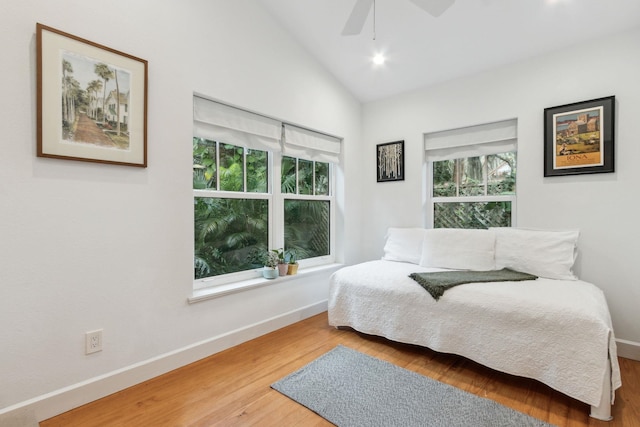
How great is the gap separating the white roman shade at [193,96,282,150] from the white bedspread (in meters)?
1.46

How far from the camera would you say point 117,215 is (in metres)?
1.91

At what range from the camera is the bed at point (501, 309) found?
1.73m

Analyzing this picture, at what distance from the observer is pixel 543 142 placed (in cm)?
271

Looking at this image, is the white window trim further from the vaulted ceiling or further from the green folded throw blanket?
the vaulted ceiling

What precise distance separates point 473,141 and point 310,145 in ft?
5.35

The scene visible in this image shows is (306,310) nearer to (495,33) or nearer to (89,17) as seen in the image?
(89,17)

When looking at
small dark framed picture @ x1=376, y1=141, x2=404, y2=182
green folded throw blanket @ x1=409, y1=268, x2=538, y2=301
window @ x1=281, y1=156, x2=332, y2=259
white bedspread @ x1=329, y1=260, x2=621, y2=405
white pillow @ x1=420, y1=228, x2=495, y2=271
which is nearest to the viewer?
white bedspread @ x1=329, y1=260, x2=621, y2=405

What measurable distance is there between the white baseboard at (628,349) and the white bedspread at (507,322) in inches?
21.1

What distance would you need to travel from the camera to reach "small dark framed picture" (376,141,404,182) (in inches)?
140

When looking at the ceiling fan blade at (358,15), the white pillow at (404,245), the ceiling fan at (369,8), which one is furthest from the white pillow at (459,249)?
the ceiling fan blade at (358,15)

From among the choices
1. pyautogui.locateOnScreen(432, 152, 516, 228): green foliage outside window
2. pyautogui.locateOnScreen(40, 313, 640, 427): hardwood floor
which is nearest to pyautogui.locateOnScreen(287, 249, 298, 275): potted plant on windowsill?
pyautogui.locateOnScreen(40, 313, 640, 427): hardwood floor

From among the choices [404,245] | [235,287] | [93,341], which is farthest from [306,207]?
[93,341]

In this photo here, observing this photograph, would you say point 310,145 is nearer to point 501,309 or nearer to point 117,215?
point 117,215

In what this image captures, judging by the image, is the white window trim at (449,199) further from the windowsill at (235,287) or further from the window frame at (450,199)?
the windowsill at (235,287)
